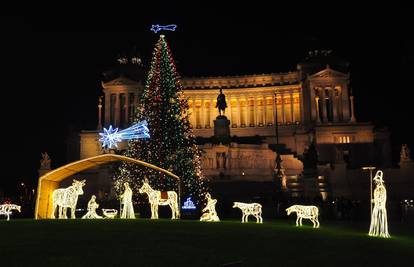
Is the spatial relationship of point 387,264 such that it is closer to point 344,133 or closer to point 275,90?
point 344,133

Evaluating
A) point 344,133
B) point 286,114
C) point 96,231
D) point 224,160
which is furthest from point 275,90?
point 96,231

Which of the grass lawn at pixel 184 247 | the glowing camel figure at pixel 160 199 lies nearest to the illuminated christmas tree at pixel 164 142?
the glowing camel figure at pixel 160 199

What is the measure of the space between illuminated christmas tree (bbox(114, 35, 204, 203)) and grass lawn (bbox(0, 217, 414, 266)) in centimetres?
1989

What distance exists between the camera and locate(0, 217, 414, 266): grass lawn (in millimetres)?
13547

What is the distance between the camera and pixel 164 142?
141 feet

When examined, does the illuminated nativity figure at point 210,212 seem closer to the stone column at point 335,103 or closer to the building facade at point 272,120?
the building facade at point 272,120

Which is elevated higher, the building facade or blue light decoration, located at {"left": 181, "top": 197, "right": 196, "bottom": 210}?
the building facade

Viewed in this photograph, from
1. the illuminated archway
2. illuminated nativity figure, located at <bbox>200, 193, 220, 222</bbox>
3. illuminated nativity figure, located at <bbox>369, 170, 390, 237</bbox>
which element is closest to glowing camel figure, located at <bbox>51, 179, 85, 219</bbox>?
the illuminated archway

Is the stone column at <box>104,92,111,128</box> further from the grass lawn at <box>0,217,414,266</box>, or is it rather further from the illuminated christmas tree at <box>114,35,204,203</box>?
the grass lawn at <box>0,217,414,266</box>

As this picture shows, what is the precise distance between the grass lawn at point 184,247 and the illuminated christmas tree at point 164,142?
19.9m

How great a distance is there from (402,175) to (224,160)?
24062mm

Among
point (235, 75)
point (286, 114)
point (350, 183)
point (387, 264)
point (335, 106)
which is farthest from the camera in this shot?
point (235, 75)

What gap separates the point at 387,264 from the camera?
14078mm

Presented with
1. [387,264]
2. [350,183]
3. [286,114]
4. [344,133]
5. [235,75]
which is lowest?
[387,264]
